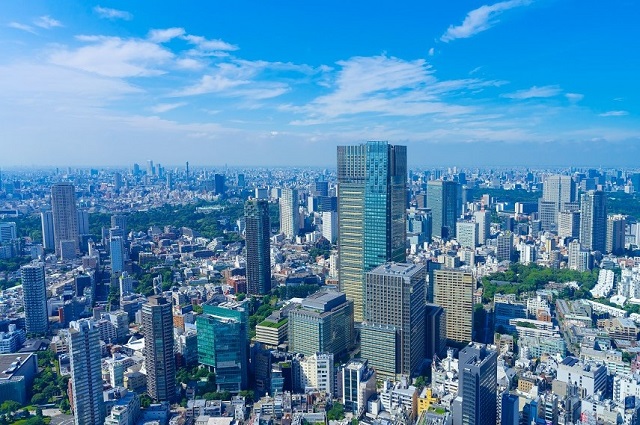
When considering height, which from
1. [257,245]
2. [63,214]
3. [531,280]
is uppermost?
[63,214]

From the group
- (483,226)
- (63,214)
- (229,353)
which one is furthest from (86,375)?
(483,226)

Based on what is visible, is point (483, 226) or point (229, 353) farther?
point (483, 226)

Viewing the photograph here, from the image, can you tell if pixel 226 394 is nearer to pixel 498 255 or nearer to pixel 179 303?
pixel 179 303

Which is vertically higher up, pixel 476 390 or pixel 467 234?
pixel 476 390

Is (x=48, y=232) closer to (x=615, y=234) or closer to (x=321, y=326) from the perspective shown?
(x=321, y=326)

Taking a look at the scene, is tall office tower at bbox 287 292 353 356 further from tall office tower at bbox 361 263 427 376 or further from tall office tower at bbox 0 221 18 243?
tall office tower at bbox 0 221 18 243

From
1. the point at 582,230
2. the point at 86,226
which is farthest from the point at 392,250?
the point at 86,226
